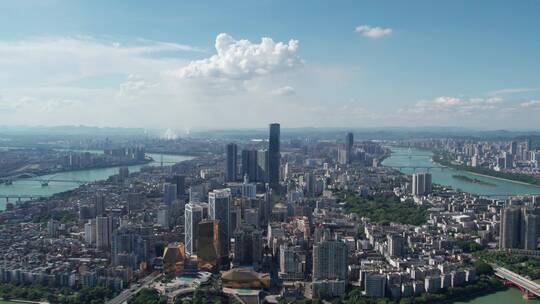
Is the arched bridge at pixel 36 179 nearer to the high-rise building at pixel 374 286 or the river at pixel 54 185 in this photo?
the river at pixel 54 185

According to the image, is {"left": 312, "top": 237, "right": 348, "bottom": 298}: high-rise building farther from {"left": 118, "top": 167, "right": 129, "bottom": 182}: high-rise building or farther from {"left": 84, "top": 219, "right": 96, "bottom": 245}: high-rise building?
{"left": 118, "top": 167, "right": 129, "bottom": 182}: high-rise building

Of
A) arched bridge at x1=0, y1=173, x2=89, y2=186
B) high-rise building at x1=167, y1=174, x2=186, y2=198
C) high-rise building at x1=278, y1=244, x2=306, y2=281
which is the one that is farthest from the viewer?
arched bridge at x1=0, y1=173, x2=89, y2=186

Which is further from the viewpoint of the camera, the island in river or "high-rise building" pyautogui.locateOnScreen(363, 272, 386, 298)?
the island in river

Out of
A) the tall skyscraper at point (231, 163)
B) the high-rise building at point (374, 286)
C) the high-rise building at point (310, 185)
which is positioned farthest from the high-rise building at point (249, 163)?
the high-rise building at point (374, 286)

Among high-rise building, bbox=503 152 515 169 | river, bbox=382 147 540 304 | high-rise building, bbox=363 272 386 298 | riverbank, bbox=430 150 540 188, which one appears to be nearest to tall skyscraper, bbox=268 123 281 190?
river, bbox=382 147 540 304

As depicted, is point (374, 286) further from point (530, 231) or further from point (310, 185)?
point (310, 185)
